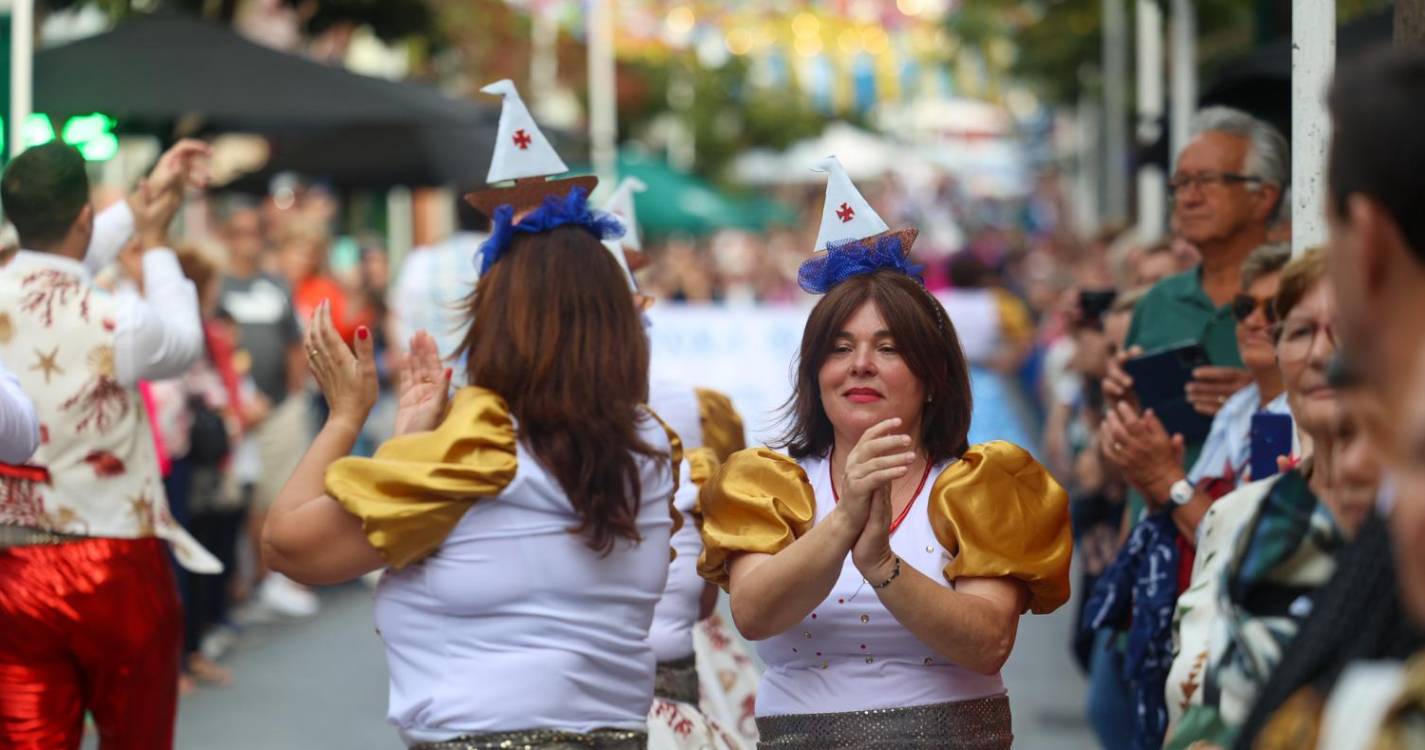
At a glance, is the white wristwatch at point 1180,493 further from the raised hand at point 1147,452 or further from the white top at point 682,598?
the white top at point 682,598

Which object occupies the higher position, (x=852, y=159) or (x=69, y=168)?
(x=69, y=168)

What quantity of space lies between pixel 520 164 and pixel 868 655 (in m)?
1.45

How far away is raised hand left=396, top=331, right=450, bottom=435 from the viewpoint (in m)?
4.04

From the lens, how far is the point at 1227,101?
8.52 meters

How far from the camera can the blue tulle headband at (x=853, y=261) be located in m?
4.33

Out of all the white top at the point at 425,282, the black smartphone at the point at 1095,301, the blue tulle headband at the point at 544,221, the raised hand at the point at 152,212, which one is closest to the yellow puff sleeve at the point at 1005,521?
the blue tulle headband at the point at 544,221

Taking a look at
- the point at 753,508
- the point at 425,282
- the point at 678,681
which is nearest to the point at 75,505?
the point at 678,681

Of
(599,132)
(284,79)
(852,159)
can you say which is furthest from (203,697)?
(852,159)

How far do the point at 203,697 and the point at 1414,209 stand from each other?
8.29 meters

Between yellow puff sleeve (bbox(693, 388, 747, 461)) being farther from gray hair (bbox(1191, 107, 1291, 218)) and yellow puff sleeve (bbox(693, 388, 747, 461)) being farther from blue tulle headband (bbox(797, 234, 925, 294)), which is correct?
gray hair (bbox(1191, 107, 1291, 218))

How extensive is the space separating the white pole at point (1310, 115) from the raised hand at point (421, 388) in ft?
6.44

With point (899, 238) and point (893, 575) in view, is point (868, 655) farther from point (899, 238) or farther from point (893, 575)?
point (899, 238)

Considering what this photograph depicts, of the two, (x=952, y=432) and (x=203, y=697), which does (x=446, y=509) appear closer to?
(x=952, y=432)

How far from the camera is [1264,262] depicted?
517 centimetres
